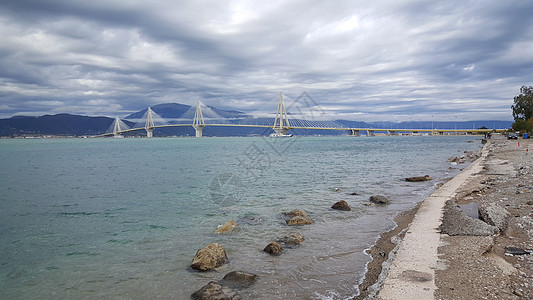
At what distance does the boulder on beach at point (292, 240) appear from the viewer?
317 inches

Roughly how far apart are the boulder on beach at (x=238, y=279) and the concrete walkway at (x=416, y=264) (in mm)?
2334

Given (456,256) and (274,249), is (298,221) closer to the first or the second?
(274,249)

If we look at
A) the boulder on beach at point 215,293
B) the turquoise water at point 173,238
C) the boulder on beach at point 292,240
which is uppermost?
the boulder on beach at point 215,293

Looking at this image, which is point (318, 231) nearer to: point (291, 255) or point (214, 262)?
point (291, 255)

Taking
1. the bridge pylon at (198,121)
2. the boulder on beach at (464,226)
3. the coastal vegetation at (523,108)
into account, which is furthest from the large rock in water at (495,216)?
the bridge pylon at (198,121)

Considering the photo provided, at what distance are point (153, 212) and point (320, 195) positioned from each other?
7003 millimetres

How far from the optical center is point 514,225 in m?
7.39

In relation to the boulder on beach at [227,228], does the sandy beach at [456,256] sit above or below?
above

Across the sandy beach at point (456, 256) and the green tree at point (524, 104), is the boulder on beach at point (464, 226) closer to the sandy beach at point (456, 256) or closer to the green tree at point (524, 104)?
the sandy beach at point (456, 256)

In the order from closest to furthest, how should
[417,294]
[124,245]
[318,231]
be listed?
[417,294]
[124,245]
[318,231]

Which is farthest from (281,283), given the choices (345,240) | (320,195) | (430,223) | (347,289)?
(320,195)

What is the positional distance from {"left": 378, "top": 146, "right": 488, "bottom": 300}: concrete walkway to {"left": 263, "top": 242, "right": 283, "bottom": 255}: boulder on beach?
250 cm

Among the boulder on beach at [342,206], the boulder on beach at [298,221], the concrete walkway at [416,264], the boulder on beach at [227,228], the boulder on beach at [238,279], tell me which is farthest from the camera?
the boulder on beach at [342,206]

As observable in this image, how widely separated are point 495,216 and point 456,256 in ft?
9.45
